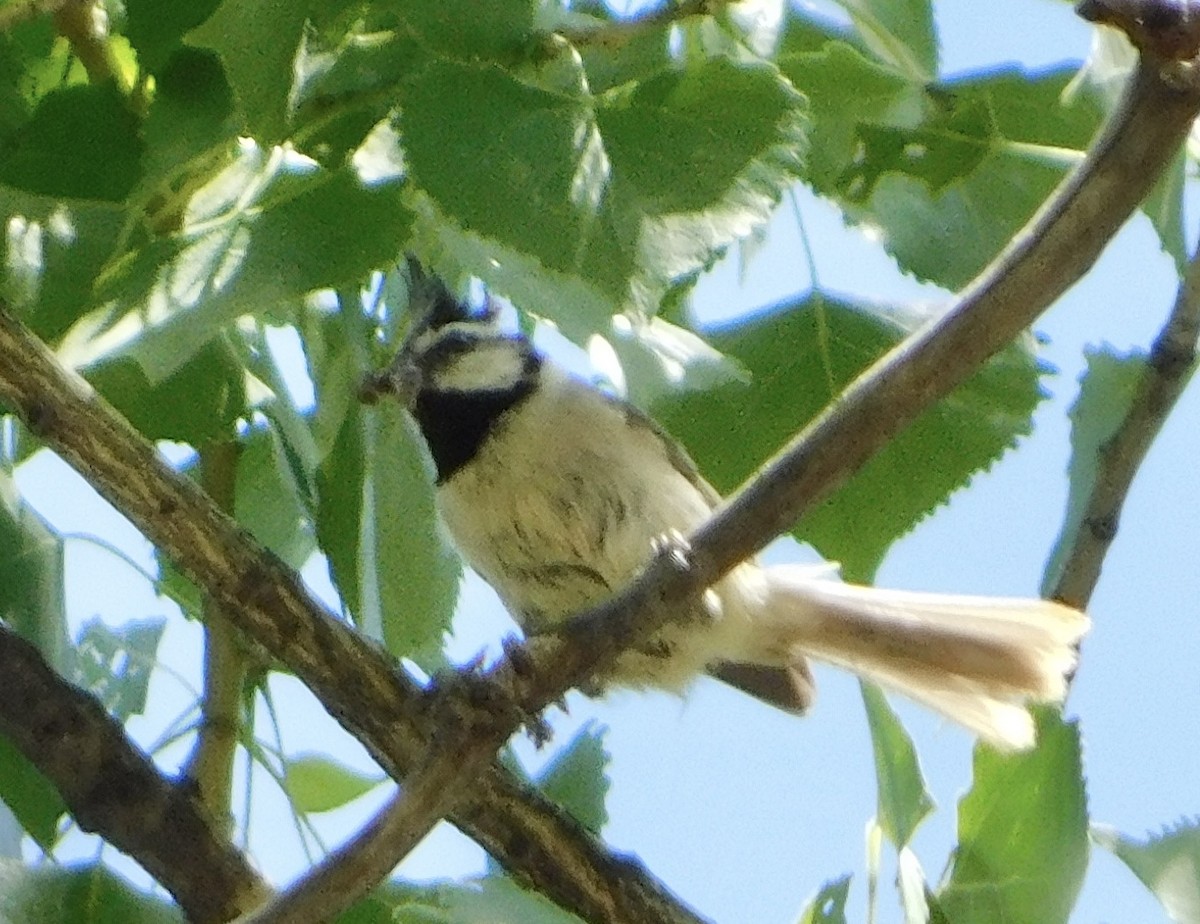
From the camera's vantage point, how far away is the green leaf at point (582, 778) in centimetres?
90

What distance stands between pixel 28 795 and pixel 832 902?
16.9 inches

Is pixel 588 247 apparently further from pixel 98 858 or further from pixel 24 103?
pixel 98 858

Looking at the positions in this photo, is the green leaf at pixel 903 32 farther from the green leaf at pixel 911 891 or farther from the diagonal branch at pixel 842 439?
the green leaf at pixel 911 891

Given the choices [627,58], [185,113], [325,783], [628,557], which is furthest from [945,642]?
[185,113]

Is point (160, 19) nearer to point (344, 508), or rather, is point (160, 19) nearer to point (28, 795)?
point (344, 508)

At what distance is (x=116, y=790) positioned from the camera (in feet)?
2.50

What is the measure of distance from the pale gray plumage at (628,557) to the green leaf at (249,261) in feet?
1.03

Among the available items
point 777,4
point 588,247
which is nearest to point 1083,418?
point 777,4

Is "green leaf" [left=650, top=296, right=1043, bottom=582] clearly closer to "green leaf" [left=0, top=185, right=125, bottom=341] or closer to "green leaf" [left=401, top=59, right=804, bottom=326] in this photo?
"green leaf" [left=401, top=59, right=804, bottom=326]

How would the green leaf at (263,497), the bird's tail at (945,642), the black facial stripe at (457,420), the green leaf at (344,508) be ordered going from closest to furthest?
1. the green leaf at (344,508)
2. the green leaf at (263,497)
3. the bird's tail at (945,642)
4. the black facial stripe at (457,420)

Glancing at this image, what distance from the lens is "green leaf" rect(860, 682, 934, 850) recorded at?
76cm

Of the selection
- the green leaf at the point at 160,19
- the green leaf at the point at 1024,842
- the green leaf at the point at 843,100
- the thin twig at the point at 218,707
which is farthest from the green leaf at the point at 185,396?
the green leaf at the point at 1024,842

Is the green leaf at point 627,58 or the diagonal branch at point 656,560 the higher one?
the green leaf at point 627,58

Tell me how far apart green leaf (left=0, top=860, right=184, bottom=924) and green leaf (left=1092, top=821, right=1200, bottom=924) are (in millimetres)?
519
